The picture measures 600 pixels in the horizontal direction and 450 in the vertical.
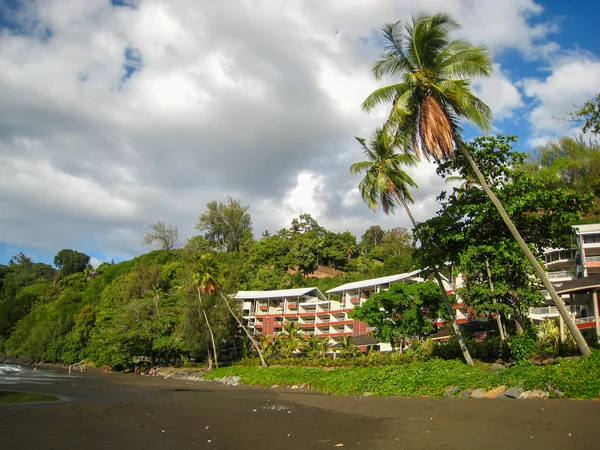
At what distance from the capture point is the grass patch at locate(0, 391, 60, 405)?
75.4 ft

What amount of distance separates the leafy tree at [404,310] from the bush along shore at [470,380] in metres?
6.20

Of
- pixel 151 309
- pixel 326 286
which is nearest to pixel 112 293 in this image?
pixel 151 309

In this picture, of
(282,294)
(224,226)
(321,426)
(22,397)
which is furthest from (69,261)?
(321,426)

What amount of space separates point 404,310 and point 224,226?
71.6 meters

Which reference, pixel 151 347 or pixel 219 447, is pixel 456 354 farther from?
pixel 151 347

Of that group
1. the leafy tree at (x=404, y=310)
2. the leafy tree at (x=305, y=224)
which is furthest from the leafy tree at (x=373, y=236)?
the leafy tree at (x=404, y=310)

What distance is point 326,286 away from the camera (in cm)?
7600

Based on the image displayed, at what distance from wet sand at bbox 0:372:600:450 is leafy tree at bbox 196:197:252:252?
79.1m

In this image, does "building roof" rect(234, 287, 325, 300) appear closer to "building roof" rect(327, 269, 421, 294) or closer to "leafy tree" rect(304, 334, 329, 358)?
"building roof" rect(327, 269, 421, 294)

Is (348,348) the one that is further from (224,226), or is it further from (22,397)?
(224,226)

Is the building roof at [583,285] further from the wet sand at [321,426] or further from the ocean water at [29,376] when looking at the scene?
the ocean water at [29,376]

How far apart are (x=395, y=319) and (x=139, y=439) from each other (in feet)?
84.1

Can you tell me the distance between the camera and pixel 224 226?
10100cm

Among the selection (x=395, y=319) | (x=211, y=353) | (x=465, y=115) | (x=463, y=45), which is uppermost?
(x=463, y=45)
